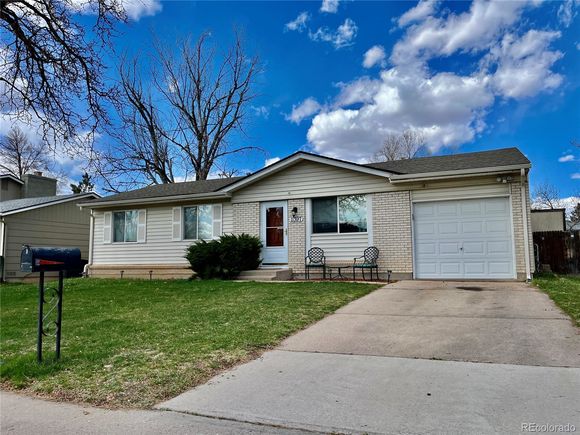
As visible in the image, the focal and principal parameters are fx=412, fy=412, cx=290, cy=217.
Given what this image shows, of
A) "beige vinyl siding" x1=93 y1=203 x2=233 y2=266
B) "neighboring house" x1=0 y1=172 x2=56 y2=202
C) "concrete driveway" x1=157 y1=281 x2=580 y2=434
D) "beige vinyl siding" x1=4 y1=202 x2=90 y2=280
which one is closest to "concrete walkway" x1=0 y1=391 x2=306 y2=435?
"concrete driveway" x1=157 y1=281 x2=580 y2=434

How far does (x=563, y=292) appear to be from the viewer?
8.39 meters

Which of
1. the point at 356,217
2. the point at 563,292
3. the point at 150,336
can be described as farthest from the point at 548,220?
the point at 150,336

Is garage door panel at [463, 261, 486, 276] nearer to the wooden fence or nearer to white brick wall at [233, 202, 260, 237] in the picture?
the wooden fence

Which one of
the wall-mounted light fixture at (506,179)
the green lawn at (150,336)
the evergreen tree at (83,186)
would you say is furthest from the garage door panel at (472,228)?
the evergreen tree at (83,186)

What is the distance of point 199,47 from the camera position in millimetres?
29156

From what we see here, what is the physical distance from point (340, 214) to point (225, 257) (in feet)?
12.9

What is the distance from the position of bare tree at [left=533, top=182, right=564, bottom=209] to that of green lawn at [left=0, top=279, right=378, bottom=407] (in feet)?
102

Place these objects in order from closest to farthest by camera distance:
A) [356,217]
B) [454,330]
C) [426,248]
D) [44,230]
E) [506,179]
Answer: [454,330] < [506,179] < [426,248] < [356,217] < [44,230]

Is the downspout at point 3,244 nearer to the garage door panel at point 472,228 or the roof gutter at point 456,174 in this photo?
the roof gutter at point 456,174

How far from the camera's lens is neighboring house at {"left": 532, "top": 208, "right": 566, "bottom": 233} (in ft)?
56.9

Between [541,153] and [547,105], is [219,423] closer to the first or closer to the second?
[547,105]

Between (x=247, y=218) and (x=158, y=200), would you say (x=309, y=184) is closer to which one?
(x=247, y=218)

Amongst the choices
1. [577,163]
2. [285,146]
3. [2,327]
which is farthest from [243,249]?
[577,163]

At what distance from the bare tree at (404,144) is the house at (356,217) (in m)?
18.2
